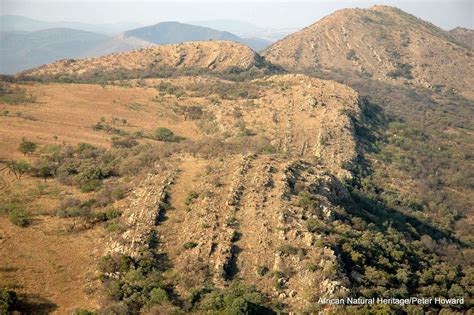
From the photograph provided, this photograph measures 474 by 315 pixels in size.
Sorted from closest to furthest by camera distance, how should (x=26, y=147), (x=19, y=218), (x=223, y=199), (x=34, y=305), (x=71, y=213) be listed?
(x=34, y=305), (x=19, y=218), (x=71, y=213), (x=223, y=199), (x=26, y=147)

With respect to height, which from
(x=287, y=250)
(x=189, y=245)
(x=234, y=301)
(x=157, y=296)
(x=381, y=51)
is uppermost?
(x=381, y=51)

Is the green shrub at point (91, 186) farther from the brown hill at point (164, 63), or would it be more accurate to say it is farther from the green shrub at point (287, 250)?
the brown hill at point (164, 63)

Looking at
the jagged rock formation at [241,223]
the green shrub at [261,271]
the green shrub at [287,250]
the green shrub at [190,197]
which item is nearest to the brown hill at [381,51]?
the jagged rock formation at [241,223]

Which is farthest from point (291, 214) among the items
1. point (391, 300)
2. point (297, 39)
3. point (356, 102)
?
point (297, 39)

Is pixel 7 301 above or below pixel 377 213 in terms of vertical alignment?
below

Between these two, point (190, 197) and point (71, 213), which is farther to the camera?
point (190, 197)

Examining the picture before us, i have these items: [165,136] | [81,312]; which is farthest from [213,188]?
[165,136]

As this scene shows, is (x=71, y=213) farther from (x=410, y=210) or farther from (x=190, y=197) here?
(x=410, y=210)
